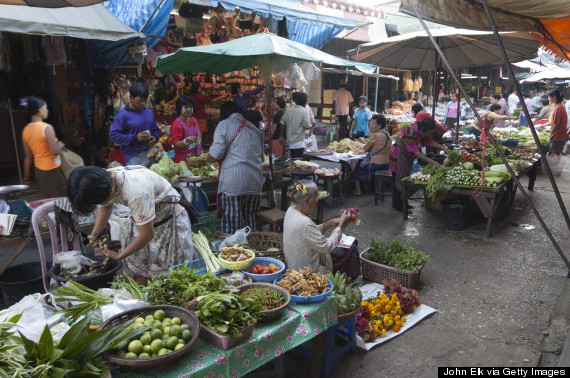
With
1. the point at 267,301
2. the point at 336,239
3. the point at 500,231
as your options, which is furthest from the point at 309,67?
the point at 267,301

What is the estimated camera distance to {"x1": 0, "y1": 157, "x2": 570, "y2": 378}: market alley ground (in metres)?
3.53

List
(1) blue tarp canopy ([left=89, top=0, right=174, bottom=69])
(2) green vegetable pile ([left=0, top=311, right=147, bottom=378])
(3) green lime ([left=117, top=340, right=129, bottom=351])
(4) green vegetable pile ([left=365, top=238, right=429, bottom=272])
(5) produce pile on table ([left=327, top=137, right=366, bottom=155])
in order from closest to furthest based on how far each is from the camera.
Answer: (2) green vegetable pile ([left=0, top=311, right=147, bottom=378]) → (3) green lime ([left=117, top=340, right=129, bottom=351]) → (4) green vegetable pile ([left=365, top=238, right=429, bottom=272]) → (1) blue tarp canopy ([left=89, top=0, right=174, bottom=69]) → (5) produce pile on table ([left=327, top=137, right=366, bottom=155])

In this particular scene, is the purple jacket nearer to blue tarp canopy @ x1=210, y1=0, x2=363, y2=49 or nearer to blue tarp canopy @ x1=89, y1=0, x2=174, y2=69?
blue tarp canopy @ x1=89, y1=0, x2=174, y2=69

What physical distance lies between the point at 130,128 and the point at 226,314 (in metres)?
3.94

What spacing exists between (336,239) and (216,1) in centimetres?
560

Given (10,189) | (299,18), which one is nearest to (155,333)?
(10,189)

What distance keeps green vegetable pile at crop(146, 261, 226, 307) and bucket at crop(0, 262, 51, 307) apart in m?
1.81

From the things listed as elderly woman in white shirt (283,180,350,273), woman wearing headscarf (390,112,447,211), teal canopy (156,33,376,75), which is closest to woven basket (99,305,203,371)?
elderly woman in white shirt (283,180,350,273)

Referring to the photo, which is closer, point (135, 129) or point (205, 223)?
point (205, 223)

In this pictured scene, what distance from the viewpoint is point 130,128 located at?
219 inches

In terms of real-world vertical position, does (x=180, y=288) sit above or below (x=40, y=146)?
below

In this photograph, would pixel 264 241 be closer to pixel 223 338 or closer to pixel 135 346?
pixel 223 338

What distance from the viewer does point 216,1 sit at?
7473 millimetres

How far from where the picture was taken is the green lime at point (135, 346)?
2.07m
